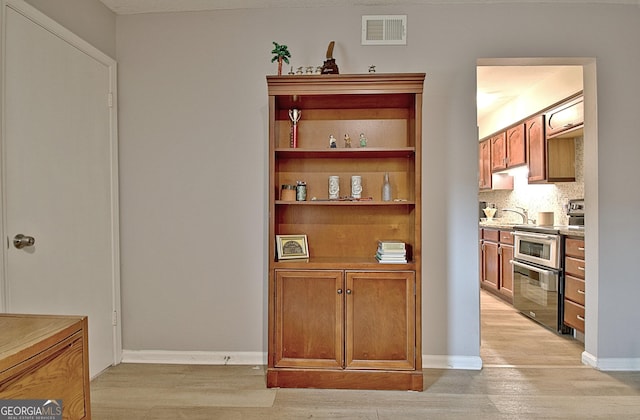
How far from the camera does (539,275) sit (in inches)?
140

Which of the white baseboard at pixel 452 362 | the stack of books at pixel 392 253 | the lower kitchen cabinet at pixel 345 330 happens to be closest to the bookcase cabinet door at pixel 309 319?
the lower kitchen cabinet at pixel 345 330

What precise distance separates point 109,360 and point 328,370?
163 cm

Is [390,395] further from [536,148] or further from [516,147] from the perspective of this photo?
[516,147]

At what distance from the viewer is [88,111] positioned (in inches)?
96.3

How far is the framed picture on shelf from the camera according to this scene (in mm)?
2457

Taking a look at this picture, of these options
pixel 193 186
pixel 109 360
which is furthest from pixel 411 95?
pixel 109 360

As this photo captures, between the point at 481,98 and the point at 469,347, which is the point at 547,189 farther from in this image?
the point at 469,347

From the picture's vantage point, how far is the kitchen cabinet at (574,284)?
9.91 ft

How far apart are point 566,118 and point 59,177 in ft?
14.2

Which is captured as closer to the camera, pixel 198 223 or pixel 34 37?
pixel 34 37

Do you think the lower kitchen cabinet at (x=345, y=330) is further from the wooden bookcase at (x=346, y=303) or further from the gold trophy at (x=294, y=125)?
the gold trophy at (x=294, y=125)

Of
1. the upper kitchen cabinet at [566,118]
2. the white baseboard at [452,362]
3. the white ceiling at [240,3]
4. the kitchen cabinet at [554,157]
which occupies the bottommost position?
the white baseboard at [452,362]

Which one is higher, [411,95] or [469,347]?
[411,95]

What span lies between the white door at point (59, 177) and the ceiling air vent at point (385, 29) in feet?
6.24
